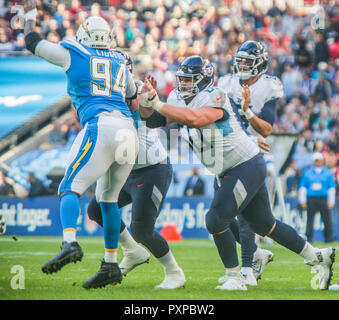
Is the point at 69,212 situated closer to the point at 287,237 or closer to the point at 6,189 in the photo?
the point at 287,237

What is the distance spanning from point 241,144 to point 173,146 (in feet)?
26.5

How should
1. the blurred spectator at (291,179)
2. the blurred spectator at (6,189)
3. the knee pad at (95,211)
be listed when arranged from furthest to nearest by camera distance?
the blurred spectator at (6,189) → the blurred spectator at (291,179) → the knee pad at (95,211)

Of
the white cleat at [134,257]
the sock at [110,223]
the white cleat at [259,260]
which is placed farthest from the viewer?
the white cleat at [259,260]

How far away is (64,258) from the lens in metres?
4.80

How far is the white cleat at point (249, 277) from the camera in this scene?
20.9 ft

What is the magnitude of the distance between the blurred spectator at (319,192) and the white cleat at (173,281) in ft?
23.4

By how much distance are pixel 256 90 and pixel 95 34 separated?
2186mm

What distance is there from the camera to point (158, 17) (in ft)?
59.0

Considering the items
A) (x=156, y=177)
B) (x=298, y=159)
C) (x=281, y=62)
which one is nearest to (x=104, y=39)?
(x=156, y=177)

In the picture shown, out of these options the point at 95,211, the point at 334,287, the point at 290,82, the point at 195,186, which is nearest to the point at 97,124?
the point at 95,211

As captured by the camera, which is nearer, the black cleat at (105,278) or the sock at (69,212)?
the sock at (69,212)

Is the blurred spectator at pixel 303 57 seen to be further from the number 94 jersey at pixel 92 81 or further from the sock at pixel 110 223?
the sock at pixel 110 223

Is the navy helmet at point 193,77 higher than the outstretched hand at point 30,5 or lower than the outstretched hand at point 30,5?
lower

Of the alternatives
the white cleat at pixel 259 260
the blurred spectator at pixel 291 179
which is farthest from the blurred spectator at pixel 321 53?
the white cleat at pixel 259 260
